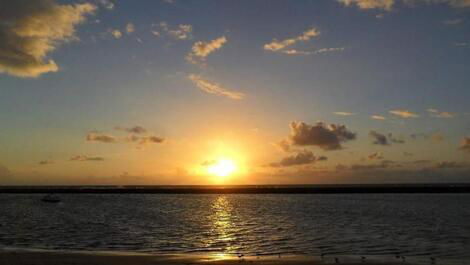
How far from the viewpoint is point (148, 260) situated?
28625 mm

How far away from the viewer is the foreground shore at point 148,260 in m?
26.9

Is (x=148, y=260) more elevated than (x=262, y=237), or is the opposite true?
(x=148, y=260)

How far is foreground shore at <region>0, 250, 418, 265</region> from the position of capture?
2686cm

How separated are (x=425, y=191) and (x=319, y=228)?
437 ft

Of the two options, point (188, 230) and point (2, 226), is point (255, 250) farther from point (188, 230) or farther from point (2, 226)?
point (2, 226)

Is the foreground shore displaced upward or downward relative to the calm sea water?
upward

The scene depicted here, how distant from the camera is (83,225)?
2249 inches

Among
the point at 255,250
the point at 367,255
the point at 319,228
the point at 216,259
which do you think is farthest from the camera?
the point at 319,228

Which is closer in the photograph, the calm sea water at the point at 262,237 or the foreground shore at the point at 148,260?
the foreground shore at the point at 148,260

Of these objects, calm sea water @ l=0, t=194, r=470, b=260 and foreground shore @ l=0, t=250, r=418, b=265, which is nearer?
foreground shore @ l=0, t=250, r=418, b=265

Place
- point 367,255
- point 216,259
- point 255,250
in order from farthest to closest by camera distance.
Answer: point 255,250 → point 367,255 → point 216,259

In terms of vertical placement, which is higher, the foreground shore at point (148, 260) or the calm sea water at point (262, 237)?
the foreground shore at point (148, 260)

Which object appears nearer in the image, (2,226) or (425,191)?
(2,226)

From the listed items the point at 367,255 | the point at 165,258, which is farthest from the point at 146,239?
the point at 367,255
